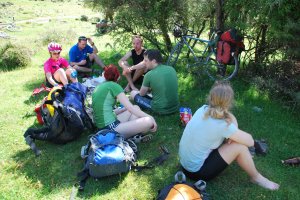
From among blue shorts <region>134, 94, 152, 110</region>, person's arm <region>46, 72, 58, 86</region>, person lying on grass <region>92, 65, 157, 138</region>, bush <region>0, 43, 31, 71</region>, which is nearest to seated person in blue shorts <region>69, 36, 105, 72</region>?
person's arm <region>46, 72, 58, 86</region>

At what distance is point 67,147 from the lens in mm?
4949

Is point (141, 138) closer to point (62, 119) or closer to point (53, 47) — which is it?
point (62, 119)

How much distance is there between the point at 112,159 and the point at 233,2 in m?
4.65

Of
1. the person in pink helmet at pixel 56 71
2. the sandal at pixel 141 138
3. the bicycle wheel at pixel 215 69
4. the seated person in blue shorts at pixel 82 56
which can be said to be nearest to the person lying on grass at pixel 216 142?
the sandal at pixel 141 138

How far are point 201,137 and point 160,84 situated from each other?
204cm

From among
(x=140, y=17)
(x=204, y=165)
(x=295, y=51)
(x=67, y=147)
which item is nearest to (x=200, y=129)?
(x=204, y=165)

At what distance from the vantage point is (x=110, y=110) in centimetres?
484

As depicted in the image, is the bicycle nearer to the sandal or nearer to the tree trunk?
the tree trunk

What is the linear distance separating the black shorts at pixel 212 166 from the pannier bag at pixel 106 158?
88 cm

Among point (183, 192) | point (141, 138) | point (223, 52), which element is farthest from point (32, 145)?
point (223, 52)

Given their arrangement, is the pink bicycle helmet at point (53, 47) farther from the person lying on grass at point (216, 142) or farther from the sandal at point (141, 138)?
the person lying on grass at point (216, 142)

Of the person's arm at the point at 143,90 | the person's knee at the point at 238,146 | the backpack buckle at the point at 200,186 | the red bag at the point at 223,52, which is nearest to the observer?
the backpack buckle at the point at 200,186

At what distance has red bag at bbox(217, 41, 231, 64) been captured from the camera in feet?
22.4

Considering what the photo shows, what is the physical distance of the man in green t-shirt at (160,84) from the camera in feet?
18.1
